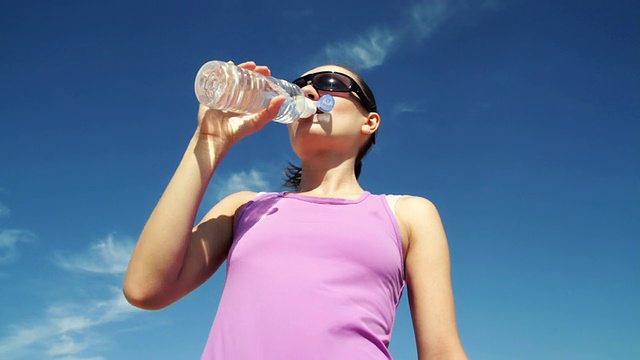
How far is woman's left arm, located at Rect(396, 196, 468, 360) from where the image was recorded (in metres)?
3.20

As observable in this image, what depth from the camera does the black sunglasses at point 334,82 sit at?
161 inches

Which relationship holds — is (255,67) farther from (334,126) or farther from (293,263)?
(293,263)

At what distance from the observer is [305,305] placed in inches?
114

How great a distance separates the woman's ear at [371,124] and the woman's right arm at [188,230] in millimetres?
933

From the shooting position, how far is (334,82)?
162 inches

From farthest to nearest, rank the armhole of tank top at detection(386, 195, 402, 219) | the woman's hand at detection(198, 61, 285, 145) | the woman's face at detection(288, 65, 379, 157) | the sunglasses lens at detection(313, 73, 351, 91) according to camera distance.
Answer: the sunglasses lens at detection(313, 73, 351, 91) < the woman's face at detection(288, 65, 379, 157) < the armhole of tank top at detection(386, 195, 402, 219) < the woman's hand at detection(198, 61, 285, 145)

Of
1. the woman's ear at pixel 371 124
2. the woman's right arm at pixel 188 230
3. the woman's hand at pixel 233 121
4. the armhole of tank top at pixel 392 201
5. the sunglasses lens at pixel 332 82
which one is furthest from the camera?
the woman's ear at pixel 371 124

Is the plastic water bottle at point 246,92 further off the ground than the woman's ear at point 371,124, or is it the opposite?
the woman's ear at point 371,124

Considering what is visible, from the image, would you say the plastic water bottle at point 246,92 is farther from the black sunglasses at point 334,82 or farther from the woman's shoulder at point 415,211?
the woman's shoulder at point 415,211

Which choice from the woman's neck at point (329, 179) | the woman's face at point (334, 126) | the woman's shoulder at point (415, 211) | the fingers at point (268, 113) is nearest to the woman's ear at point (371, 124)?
the woman's face at point (334, 126)

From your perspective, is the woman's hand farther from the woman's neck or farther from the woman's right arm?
the woman's neck

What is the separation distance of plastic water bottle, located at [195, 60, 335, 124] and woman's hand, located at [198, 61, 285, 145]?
0.06 metres

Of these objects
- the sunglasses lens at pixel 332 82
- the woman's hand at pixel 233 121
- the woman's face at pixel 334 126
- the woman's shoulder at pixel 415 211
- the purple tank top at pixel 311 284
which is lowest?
the purple tank top at pixel 311 284

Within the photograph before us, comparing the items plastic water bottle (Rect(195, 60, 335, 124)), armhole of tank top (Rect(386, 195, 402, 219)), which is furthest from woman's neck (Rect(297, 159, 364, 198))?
plastic water bottle (Rect(195, 60, 335, 124))
